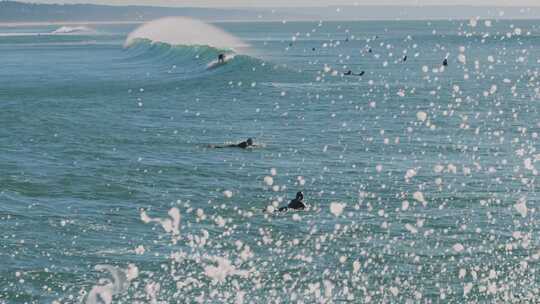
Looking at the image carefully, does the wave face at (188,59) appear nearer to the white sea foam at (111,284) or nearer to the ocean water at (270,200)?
the ocean water at (270,200)

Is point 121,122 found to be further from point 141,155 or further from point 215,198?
point 215,198

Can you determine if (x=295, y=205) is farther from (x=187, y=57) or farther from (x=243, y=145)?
(x=187, y=57)

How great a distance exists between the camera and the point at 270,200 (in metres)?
33.5

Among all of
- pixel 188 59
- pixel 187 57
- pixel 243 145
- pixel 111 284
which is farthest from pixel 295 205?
pixel 187 57

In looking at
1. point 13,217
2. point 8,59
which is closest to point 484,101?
point 13,217

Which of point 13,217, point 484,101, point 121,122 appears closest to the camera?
point 13,217

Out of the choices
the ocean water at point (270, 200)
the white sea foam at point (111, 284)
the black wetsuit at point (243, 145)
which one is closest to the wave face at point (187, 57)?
the ocean water at point (270, 200)

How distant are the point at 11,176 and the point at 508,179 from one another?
62.9ft

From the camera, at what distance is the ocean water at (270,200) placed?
24.4 m

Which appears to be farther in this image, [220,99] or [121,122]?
[220,99]

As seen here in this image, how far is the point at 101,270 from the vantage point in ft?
83.2

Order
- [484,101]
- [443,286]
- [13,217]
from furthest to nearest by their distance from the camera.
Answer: [484,101] < [13,217] < [443,286]

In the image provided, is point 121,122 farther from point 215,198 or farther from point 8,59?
point 8,59

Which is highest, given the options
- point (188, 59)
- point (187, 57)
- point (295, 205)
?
point (295, 205)
